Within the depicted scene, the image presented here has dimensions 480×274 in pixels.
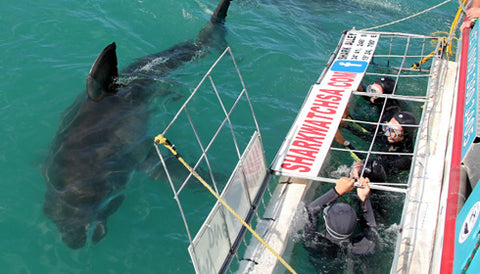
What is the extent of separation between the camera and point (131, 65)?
8.88 metres

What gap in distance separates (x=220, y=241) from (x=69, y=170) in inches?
118

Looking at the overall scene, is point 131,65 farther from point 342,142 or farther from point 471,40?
point 471,40

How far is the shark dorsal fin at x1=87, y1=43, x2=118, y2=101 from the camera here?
6.67 metres

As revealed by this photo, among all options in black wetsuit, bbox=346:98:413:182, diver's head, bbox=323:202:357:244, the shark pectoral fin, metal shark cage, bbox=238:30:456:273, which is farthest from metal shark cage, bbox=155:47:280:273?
black wetsuit, bbox=346:98:413:182

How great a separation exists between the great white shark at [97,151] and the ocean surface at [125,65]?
17 cm

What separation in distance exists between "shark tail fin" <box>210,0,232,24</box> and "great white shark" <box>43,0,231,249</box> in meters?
2.83

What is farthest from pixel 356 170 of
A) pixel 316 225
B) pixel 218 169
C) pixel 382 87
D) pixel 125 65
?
pixel 125 65

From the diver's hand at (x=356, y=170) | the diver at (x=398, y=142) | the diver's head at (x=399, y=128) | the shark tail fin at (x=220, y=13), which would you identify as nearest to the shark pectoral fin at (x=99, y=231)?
the diver's hand at (x=356, y=170)

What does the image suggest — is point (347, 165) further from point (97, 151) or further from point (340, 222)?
point (97, 151)

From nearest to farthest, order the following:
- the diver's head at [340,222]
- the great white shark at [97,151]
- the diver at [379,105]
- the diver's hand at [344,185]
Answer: the diver's head at [340,222]
the diver's hand at [344,185]
the great white shark at [97,151]
the diver at [379,105]

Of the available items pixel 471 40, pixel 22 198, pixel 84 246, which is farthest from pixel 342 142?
pixel 22 198

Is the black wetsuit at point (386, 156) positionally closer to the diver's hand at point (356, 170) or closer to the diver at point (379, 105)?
the diver at point (379, 105)

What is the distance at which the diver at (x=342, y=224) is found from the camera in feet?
16.1

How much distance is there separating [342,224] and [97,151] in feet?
12.9
